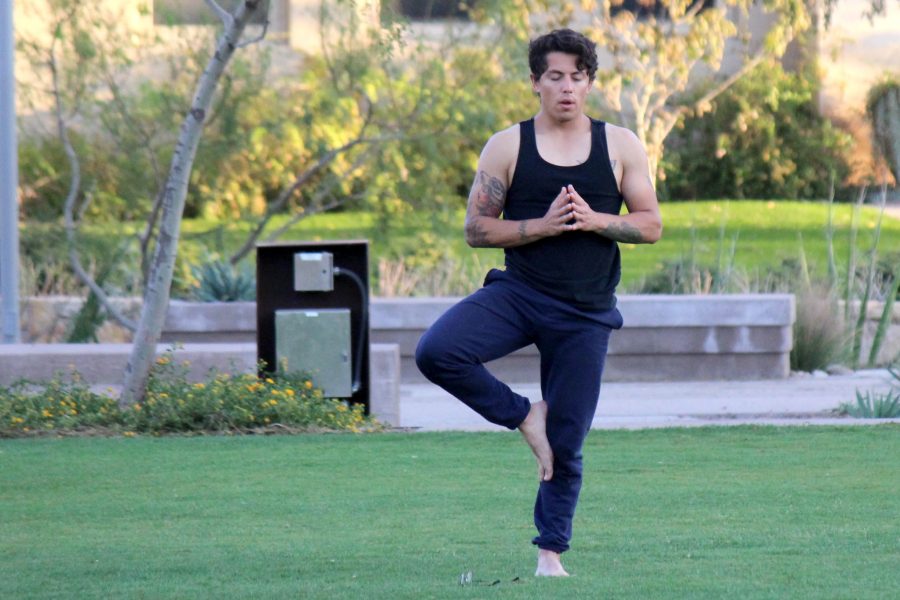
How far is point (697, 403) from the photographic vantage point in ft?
38.1

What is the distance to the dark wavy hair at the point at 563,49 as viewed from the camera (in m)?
4.95

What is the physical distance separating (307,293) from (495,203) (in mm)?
5207

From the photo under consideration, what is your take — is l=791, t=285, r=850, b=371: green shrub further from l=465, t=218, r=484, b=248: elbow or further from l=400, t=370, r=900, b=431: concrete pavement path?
l=465, t=218, r=484, b=248: elbow

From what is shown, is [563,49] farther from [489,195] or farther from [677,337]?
[677,337]

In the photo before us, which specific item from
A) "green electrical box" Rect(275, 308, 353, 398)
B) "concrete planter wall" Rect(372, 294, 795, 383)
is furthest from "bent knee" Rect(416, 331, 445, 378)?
"concrete planter wall" Rect(372, 294, 795, 383)

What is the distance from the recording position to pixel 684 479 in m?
7.46

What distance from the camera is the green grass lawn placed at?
5.17 meters

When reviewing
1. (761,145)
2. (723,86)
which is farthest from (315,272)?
(761,145)

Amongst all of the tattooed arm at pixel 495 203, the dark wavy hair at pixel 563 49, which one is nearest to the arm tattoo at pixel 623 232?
the tattooed arm at pixel 495 203

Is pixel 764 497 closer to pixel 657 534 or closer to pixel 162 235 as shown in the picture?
pixel 657 534

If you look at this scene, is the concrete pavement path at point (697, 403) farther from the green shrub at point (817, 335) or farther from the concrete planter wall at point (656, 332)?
the green shrub at point (817, 335)

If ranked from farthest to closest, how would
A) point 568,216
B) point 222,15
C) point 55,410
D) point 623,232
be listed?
1. point 55,410
2. point 222,15
3. point 623,232
4. point 568,216

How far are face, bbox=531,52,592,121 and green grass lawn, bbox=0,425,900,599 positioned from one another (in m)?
1.49

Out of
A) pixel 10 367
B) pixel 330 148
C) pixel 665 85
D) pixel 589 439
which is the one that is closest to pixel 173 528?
pixel 589 439
